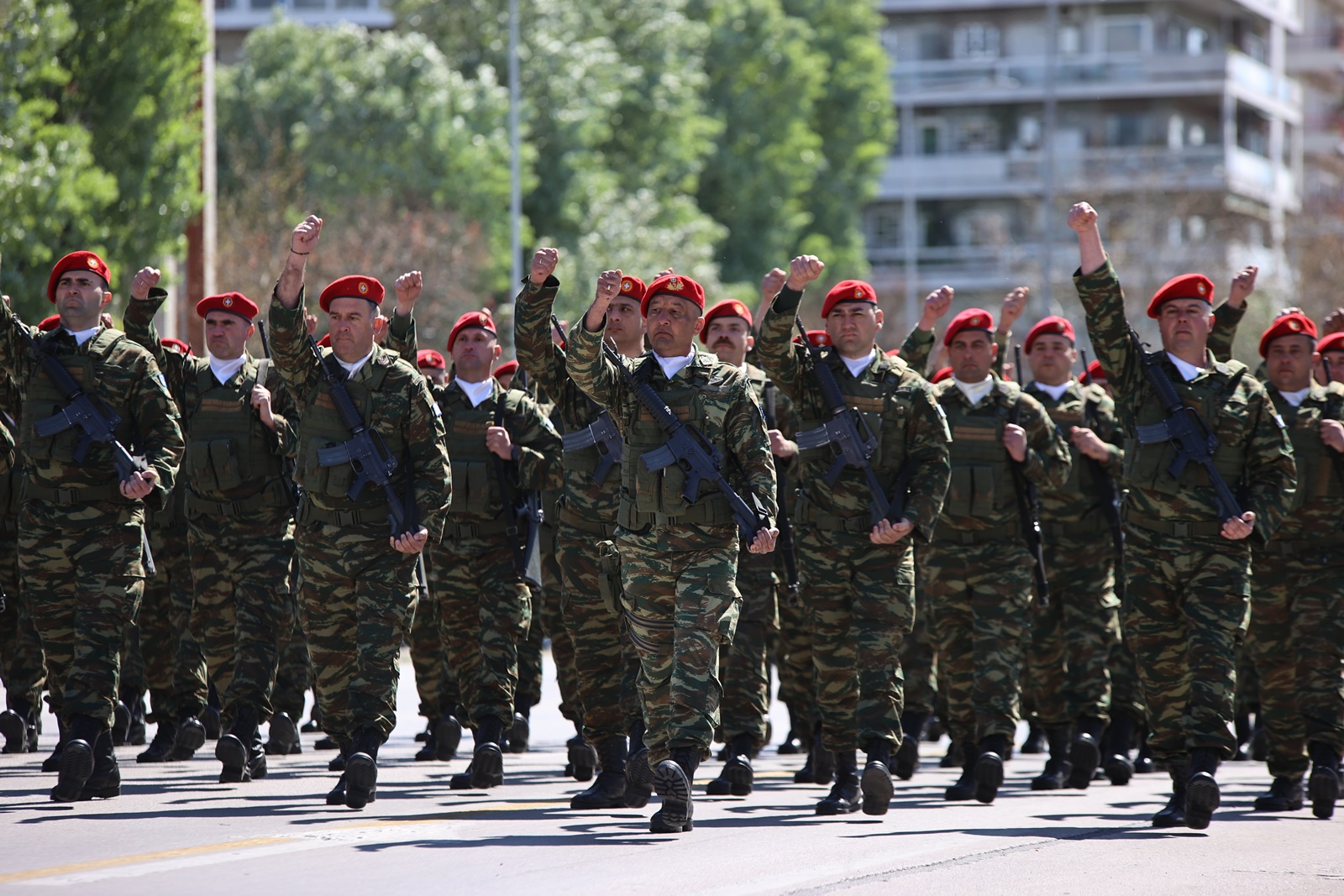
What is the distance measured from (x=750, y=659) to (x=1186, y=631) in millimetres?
2545

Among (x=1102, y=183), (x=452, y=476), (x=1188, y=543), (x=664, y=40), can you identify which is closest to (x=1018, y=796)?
(x=1188, y=543)

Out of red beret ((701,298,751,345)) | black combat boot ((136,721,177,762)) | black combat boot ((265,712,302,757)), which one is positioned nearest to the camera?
red beret ((701,298,751,345))

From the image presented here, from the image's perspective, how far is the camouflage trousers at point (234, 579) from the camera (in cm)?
991

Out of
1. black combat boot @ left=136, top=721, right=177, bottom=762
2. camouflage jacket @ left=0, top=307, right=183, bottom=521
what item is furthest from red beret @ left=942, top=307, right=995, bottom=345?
black combat boot @ left=136, top=721, right=177, bottom=762

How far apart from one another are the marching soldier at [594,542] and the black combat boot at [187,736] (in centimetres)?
243

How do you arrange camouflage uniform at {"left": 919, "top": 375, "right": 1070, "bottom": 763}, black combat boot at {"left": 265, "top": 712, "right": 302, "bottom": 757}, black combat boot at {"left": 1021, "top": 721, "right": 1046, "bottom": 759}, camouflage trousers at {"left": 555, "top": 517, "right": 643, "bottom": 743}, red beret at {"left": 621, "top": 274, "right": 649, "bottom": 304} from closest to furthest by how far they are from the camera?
camouflage trousers at {"left": 555, "top": 517, "right": 643, "bottom": 743}, red beret at {"left": 621, "top": 274, "right": 649, "bottom": 304}, camouflage uniform at {"left": 919, "top": 375, "right": 1070, "bottom": 763}, black combat boot at {"left": 265, "top": 712, "right": 302, "bottom": 757}, black combat boot at {"left": 1021, "top": 721, "right": 1046, "bottom": 759}

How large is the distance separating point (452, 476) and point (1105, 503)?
12.8 feet

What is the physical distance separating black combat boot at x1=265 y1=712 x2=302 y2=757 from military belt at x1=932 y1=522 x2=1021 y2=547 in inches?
162

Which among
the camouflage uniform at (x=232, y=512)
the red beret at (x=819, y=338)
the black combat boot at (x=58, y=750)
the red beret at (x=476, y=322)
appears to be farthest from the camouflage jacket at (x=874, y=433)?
the black combat boot at (x=58, y=750)

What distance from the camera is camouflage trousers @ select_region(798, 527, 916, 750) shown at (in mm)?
8875

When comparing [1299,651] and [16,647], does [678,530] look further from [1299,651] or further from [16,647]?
[16,647]

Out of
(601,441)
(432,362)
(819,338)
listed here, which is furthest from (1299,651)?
(432,362)

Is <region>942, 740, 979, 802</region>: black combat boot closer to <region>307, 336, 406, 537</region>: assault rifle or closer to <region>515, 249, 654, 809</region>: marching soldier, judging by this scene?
<region>515, 249, 654, 809</region>: marching soldier

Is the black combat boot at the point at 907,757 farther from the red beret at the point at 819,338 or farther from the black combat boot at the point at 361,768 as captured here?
the black combat boot at the point at 361,768
